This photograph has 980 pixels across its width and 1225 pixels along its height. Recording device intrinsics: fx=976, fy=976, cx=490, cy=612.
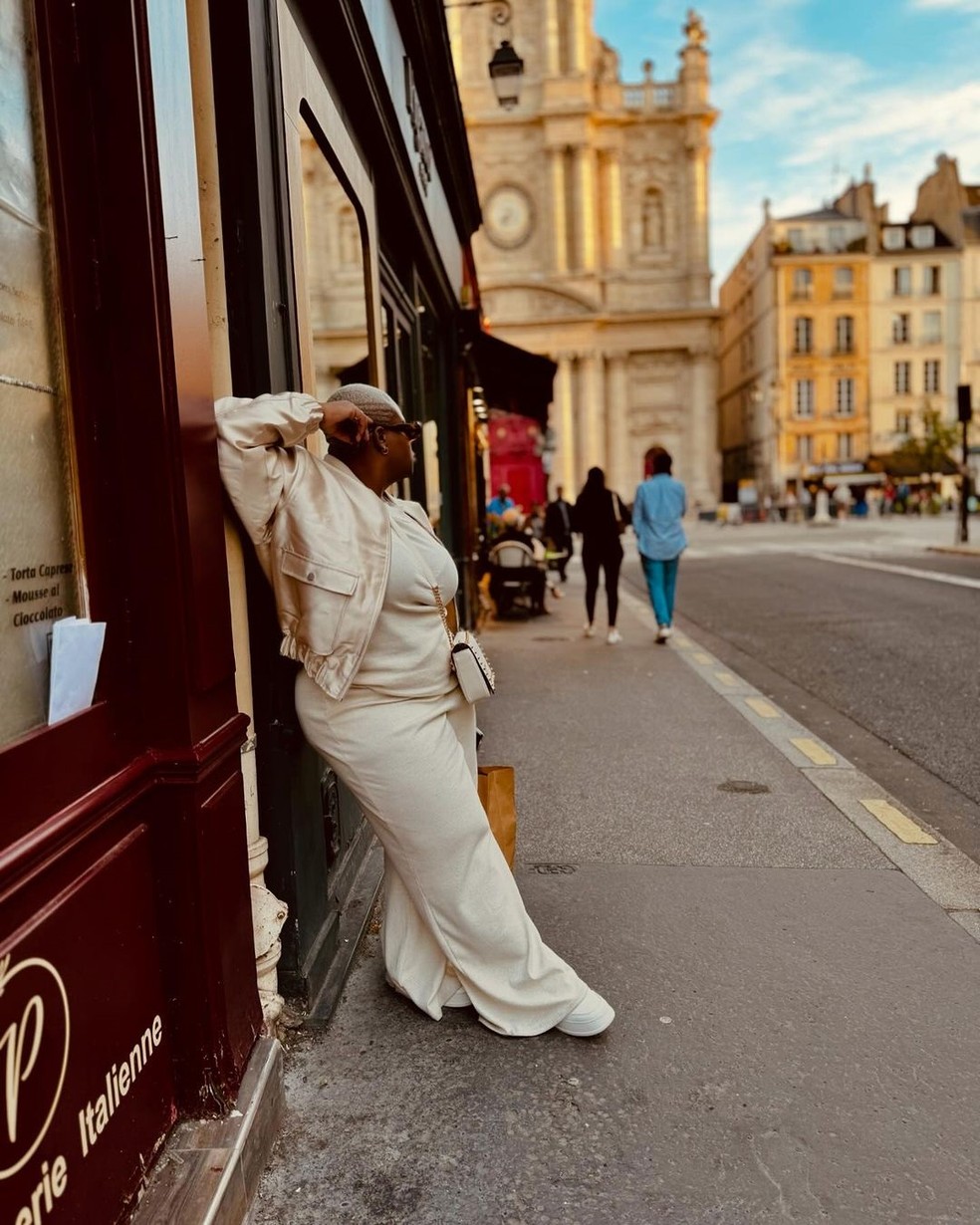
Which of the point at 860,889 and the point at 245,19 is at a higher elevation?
the point at 245,19

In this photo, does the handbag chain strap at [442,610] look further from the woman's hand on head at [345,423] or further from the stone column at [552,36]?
the stone column at [552,36]

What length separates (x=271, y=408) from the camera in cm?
222

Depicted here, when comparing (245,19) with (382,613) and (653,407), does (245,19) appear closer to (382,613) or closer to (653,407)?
(382,613)

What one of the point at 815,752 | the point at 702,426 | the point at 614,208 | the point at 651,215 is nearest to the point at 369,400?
the point at 815,752

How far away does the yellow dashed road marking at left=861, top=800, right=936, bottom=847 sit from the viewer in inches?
165

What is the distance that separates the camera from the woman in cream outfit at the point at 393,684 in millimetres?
2289

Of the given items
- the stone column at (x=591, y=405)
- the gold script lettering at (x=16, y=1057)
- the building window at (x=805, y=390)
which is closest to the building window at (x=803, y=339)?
the building window at (x=805, y=390)

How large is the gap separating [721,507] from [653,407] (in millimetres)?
10475

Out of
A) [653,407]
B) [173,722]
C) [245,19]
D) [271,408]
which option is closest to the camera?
[173,722]

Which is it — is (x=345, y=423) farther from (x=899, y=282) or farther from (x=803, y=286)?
(x=899, y=282)

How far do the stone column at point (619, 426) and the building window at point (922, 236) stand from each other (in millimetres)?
21976

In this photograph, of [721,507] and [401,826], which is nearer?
[401,826]

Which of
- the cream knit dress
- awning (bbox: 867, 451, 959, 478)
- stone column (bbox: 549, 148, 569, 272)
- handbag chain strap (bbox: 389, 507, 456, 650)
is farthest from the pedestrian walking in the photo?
awning (bbox: 867, 451, 959, 478)

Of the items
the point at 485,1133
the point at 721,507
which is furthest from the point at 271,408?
the point at 721,507
